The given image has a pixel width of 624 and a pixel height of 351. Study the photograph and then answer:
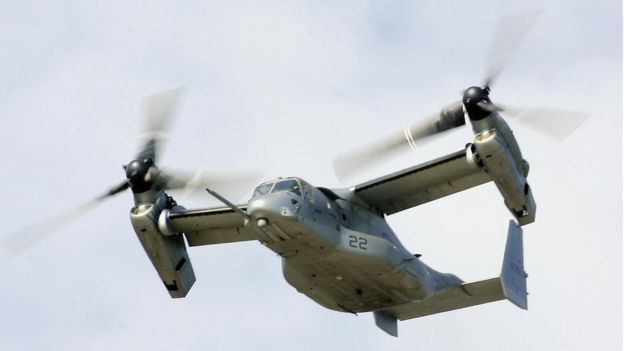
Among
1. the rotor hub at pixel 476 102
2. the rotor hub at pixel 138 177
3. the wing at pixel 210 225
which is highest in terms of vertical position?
the rotor hub at pixel 476 102

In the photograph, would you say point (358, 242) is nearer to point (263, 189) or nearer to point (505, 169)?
point (263, 189)

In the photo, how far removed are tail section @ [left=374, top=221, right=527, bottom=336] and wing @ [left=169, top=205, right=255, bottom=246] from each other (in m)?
3.82

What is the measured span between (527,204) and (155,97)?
930 centimetres

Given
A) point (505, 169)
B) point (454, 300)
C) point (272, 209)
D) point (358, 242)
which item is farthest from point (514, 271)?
point (272, 209)


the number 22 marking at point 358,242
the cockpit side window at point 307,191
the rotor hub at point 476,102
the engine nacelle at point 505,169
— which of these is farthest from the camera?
the rotor hub at point 476,102

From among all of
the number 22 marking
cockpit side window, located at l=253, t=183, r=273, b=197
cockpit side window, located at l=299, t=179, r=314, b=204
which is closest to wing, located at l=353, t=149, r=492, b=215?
the number 22 marking

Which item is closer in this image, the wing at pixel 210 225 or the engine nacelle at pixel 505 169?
the engine nacelle at pixel 505 169

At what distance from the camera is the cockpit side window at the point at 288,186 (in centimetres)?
2394

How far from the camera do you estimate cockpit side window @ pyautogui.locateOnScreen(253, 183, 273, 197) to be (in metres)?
23.9

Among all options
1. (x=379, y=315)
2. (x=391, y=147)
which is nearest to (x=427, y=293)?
(x=379, y=315)

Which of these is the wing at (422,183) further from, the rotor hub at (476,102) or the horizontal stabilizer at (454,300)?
the horizontal stabilizer at (454,300)

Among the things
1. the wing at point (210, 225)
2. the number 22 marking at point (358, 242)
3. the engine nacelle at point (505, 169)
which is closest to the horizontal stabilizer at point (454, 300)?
the engine nacelle at point (505, 169)

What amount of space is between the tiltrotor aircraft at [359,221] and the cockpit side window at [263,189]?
0.09 ft

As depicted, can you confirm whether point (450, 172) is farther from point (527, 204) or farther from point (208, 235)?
point (208, 235)
